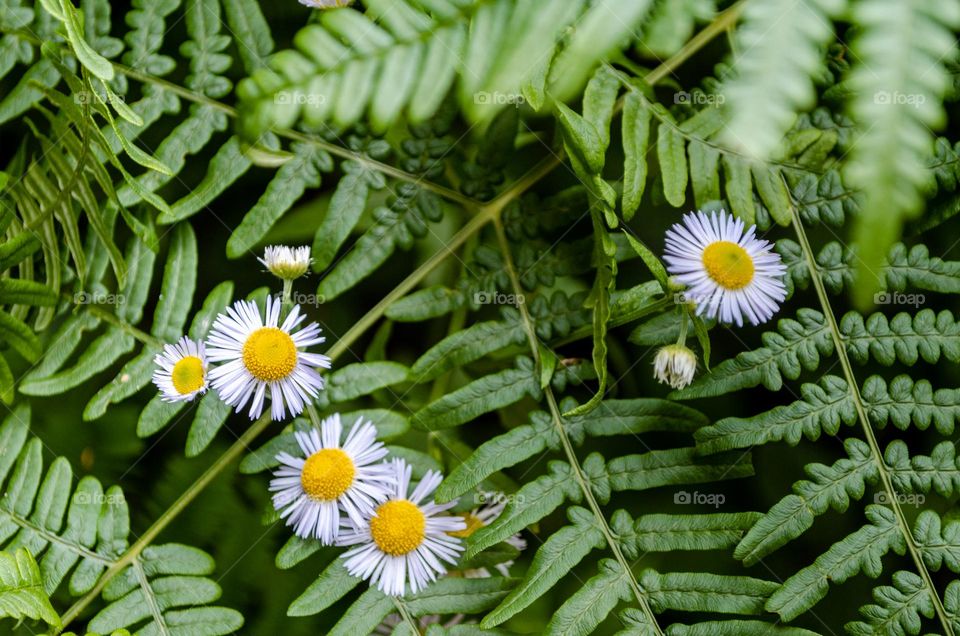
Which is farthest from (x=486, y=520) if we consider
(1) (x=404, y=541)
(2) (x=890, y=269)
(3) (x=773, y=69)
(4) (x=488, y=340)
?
(3) (x=773, y=69)

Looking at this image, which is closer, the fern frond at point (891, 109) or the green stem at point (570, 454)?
the fern frond at point (891, 109)

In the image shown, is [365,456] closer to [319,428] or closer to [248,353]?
[319,428]

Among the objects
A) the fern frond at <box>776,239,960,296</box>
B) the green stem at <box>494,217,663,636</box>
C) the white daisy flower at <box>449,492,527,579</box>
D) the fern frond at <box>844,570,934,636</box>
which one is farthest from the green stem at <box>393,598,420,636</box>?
the fern frond at <box>776,239,960,296</box>

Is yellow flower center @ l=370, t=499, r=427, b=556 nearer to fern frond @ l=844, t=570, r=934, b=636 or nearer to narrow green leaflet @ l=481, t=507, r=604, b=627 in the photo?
narrow green leaflet @ l=481, t=507, r=604, b=627

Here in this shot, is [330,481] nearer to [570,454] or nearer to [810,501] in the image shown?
[570,454]

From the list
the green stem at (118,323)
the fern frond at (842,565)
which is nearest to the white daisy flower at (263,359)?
the green stem at (118,323)

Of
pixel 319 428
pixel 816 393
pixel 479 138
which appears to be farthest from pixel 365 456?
pixel 816 393

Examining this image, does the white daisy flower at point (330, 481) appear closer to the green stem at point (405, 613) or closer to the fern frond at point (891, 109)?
the green stem at point (405, 613)
